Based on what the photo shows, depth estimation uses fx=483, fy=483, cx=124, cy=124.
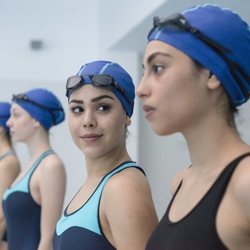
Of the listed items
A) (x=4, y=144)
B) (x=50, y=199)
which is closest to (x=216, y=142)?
(x=50, y=199)

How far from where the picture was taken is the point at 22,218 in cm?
229

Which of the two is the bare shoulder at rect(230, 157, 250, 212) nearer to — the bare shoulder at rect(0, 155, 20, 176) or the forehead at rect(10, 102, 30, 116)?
the forehead at rect(10, 102, 30, 116)

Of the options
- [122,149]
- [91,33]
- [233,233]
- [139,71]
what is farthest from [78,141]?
[91,33]

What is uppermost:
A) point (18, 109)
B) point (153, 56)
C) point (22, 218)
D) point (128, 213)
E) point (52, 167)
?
point (153, 56)

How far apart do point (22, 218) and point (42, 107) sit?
0.63 m

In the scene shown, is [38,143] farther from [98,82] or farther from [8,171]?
[98,82]

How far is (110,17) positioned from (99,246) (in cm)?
323

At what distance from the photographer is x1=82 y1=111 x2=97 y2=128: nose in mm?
1469

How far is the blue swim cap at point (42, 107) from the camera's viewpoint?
8.48ft

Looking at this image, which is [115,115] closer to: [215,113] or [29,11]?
[215,113]

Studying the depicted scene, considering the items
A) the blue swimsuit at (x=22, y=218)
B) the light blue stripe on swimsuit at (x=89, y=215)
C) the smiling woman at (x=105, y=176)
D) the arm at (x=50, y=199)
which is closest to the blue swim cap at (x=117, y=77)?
the smiling woman at (x=105, y=176)

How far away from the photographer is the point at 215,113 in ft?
3.43

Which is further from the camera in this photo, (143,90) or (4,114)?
(4,114)

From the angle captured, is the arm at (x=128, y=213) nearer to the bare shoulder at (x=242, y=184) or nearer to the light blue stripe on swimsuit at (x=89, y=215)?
the light blue stripe on swimsuit at (x=89, y=215)
